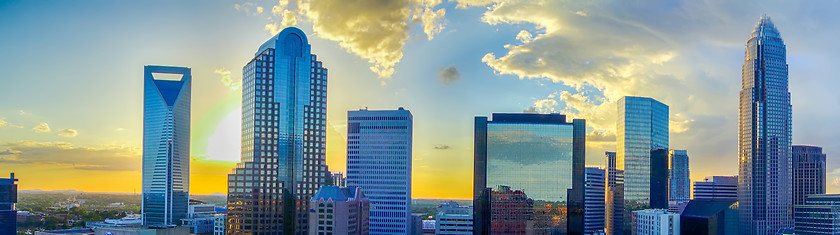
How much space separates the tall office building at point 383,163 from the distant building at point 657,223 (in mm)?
54033

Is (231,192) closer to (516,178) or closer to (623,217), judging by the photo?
(516,178)

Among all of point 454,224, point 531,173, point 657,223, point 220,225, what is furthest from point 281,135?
point 657,223

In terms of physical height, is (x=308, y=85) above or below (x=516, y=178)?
above

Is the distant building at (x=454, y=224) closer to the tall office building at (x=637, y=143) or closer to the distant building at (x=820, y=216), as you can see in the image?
the tall office building at (x=637, y=143)

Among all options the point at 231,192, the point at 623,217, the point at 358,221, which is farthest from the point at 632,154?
the point at 231,192

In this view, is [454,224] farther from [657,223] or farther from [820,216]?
[820,216]

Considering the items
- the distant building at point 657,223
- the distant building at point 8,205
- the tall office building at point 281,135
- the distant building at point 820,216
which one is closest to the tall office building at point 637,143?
the distant building at point 657,223

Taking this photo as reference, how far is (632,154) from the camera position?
197m

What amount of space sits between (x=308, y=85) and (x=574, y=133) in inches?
2092

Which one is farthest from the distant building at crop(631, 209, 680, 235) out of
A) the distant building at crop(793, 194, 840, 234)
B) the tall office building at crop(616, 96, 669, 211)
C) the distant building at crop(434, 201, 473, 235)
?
the distant building at crop(434, 201, 473, 235)

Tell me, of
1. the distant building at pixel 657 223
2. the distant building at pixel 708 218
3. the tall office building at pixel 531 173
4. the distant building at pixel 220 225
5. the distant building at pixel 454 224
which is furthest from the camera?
the distant building at pixel 220 225

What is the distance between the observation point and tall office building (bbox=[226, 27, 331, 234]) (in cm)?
12788

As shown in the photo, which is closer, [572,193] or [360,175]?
[572,193]

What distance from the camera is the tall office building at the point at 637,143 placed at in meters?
194
